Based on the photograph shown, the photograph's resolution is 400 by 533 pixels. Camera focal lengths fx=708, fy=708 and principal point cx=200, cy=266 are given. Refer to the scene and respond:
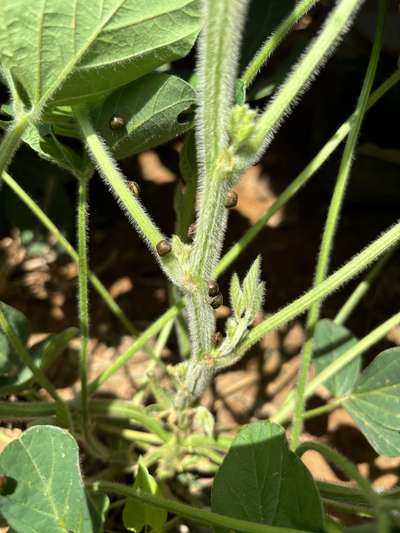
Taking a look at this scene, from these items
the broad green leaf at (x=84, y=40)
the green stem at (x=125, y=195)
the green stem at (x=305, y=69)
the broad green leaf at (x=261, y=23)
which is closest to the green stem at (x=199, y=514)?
the green stem at (x=125, y=195)

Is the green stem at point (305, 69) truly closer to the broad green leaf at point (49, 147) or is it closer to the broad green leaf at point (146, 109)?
the broad green leaf at point (146, 109)

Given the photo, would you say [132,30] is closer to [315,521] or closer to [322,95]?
[315,521]

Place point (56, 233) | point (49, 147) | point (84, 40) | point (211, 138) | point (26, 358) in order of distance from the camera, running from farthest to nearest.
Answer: point (56, 233) < point (26, 358) < point (49, 147) < point (84, 40) < point (211, 138)

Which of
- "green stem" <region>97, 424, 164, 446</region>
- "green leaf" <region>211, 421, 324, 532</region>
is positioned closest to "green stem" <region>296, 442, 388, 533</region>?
"green leaf" <region>211, 421, 324, 532</region>

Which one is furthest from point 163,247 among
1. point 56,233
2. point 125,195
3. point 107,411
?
point 107,411

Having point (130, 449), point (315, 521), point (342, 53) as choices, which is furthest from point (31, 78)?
point (342, 53)

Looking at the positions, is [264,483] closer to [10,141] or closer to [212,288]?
[212,288]

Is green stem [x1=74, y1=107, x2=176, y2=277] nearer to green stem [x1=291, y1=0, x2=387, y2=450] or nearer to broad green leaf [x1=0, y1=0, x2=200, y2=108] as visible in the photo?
broad green leaf [x1=0, y1=0, x2=200, y2=108]
